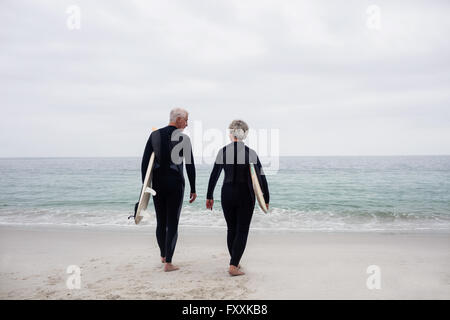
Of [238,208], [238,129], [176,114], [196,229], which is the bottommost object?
[196,229]

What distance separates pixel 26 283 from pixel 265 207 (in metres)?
3.17

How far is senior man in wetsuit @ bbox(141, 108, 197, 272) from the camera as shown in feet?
13.0

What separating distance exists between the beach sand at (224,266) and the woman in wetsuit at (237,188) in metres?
0.44

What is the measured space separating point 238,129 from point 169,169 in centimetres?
106

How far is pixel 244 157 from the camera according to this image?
396 cm

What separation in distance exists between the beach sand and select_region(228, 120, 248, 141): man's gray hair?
6.03 feet

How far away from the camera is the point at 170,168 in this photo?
3.98 metres

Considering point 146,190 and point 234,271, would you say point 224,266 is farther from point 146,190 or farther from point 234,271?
point 146,190

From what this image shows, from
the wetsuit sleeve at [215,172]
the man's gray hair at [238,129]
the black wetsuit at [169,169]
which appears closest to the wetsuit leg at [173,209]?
the black wetsuit at [169,169]

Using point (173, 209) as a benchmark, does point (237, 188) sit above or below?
above

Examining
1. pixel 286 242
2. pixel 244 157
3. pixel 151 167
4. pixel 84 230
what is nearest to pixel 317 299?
pixel 244 157

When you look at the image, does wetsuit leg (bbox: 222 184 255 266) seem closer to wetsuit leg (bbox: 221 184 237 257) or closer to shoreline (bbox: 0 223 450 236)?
wetsuit leg (bbox: 221 184 237 257)

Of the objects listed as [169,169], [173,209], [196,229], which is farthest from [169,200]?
[196,229]

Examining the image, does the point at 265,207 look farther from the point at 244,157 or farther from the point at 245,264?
the point at 245,264
